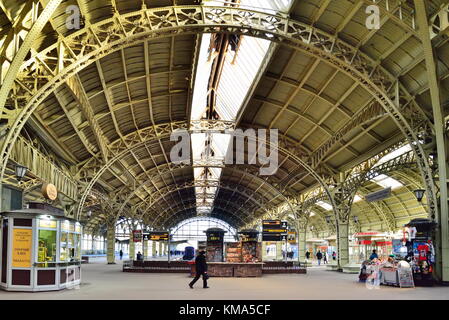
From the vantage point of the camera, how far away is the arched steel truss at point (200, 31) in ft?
65.1

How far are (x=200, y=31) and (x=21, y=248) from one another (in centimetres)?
1210

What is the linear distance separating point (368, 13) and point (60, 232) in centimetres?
1633

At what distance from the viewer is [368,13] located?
21.4 meters

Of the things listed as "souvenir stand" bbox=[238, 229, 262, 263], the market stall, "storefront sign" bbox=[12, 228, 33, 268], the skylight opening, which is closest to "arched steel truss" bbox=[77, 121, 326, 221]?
the skylight opening

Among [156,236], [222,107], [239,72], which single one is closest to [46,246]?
[239,72]

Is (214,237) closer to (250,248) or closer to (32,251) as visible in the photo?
(250,248)

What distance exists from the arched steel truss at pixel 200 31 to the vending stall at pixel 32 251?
3.82 m

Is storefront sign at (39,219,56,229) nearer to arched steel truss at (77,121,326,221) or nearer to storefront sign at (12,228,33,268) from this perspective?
storefront sign at (12,228,33,268)

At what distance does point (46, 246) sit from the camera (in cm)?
1984

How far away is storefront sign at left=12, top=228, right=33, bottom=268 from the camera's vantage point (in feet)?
63.3

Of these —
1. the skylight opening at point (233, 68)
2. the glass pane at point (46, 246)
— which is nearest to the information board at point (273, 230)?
the skylight opening at point (233, 68)

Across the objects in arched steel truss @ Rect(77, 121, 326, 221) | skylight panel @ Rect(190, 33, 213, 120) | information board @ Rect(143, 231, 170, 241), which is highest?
skylight panel @ Rect(190, 33, 213, 120)

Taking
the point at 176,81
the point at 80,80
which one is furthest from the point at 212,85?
the point at 80,80

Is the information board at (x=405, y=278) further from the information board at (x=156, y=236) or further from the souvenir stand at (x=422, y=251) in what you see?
the information board at (x=156, y=236)
